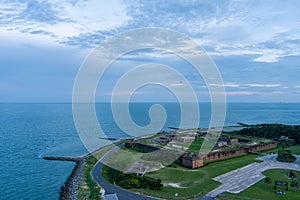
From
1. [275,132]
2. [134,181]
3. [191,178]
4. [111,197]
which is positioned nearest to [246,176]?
[191,178]

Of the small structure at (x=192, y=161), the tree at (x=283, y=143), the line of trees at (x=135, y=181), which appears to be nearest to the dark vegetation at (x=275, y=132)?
the tree at (x=283, y=143)

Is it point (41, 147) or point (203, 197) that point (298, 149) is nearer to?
point (203, 197)

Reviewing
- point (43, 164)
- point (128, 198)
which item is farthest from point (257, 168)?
point (43, 164)

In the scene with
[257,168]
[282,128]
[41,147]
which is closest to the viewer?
[257,168]

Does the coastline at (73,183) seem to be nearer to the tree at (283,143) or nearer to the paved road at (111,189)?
the paved road at (111,189)

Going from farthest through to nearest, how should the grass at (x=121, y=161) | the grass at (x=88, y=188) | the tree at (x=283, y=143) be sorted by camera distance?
the tree at (x=283, y=143), the grass at (x=121, y=161), the grass at (x=88, y=188)

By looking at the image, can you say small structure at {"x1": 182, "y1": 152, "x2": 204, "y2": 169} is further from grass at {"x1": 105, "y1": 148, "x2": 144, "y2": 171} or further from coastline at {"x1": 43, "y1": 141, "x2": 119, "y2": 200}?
coastline at {"x1": 43, "y1": 141, "x2": 119, "y2": 200}
